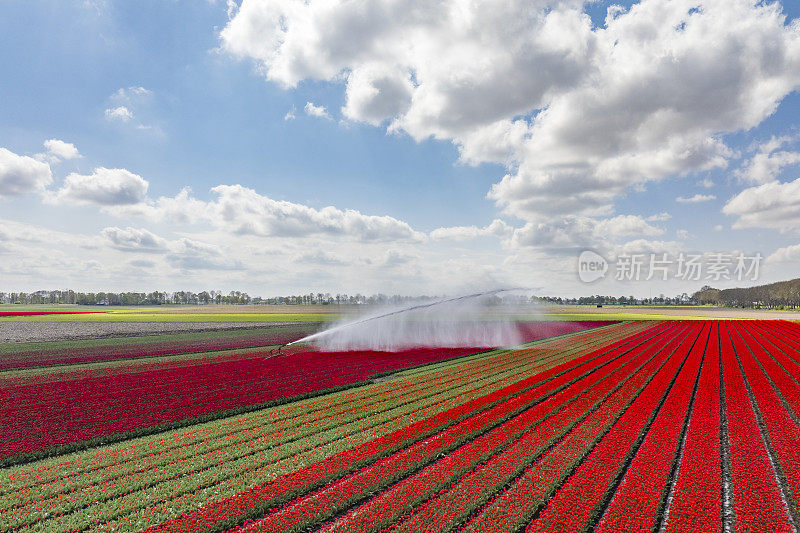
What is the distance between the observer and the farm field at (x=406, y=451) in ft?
27.1

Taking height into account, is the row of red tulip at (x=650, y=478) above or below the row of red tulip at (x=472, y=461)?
above

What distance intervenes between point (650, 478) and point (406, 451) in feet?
20.6

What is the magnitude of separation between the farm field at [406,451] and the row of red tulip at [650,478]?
59 millimetres

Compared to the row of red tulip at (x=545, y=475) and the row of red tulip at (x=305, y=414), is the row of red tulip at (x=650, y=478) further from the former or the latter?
the row of red tulip at (x=305, y=414)

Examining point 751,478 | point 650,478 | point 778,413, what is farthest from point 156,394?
point 778,413

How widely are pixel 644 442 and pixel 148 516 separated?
43.8 ft

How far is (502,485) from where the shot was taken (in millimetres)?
9344

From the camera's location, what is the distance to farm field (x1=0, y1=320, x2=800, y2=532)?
27.1 ft

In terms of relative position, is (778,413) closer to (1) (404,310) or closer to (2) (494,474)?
(2) (494,474)

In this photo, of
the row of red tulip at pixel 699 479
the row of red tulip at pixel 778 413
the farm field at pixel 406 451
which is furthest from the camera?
the row of red tulip at pixel 778 413

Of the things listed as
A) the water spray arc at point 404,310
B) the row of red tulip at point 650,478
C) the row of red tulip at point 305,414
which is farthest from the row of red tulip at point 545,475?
the water spray arc at point 404,310

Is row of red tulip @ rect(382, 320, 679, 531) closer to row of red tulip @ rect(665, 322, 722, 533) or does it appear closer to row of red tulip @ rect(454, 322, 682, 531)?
row of red tulip @ rect(454, 322, 682, 531)

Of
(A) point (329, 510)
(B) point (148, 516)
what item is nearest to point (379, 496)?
(A) point (329, 510)

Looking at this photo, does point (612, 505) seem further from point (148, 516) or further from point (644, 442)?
point (148, 516)
